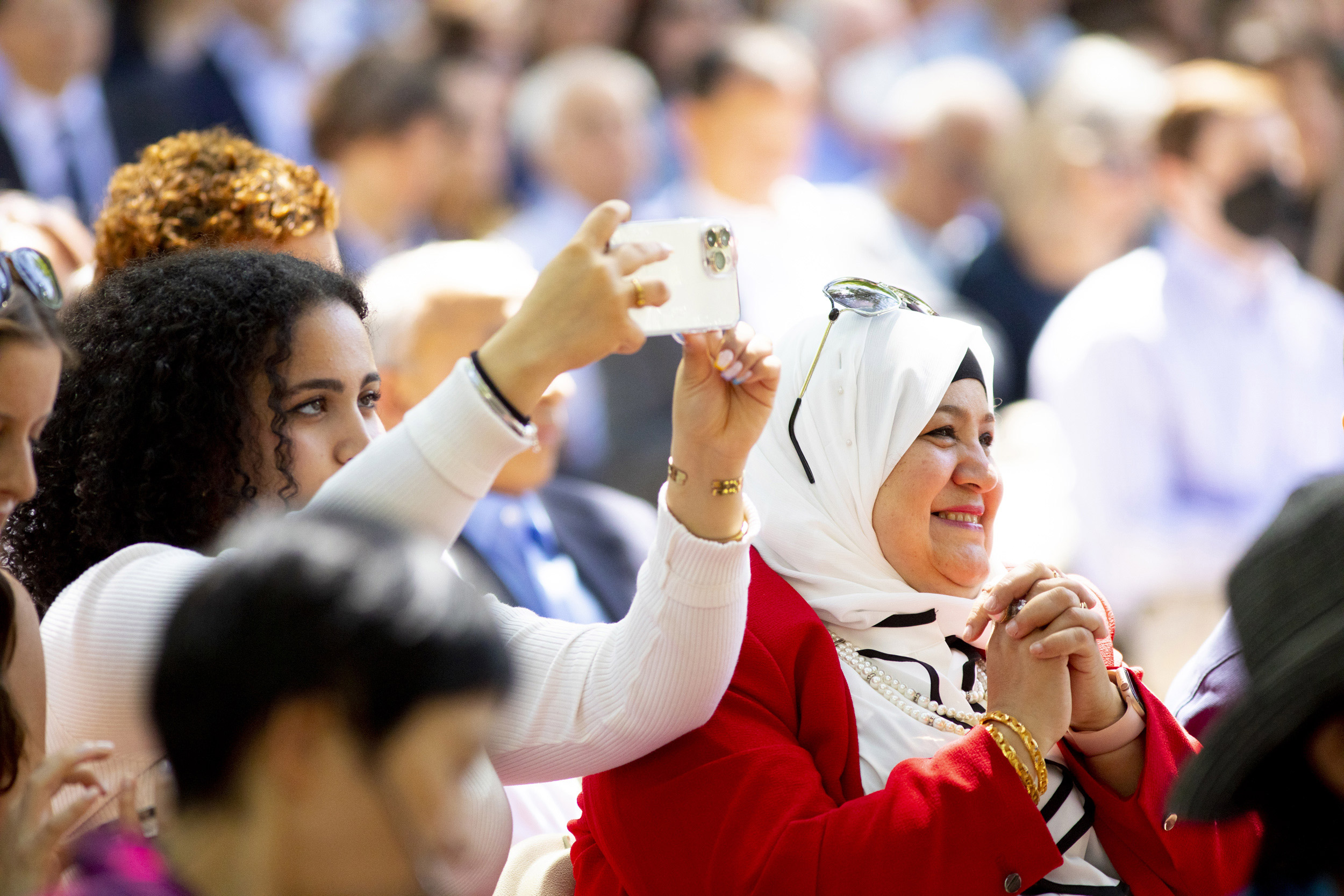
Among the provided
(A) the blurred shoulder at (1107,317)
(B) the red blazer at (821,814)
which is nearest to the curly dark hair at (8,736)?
(B) the red blazer at (821,814)

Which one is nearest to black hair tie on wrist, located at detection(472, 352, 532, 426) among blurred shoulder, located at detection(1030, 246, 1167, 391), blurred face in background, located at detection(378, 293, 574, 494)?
blurred face in background, located at detection(378, 293, 574, 494)

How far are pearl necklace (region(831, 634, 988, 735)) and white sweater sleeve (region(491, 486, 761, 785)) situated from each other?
35cm

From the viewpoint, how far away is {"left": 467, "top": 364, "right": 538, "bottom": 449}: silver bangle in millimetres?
1632

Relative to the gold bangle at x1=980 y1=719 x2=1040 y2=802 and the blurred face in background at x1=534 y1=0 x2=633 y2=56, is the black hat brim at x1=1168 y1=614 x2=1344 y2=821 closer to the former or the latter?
the gold bangle at x1=980 y1=719 x2=1040 y2=802

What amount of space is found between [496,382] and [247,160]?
1.39 m

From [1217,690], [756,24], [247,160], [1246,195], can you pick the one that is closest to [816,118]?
[756,24]

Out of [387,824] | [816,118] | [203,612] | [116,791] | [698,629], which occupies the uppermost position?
[203,612]

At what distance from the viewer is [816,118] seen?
25.1 feet

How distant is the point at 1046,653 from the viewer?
1.97 metres

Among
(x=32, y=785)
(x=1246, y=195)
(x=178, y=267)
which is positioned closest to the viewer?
(x=32, y=785)

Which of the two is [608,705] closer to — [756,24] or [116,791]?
[116,791]

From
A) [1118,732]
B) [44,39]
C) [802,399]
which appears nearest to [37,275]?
[802,399]

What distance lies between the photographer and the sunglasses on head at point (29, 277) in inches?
69.6

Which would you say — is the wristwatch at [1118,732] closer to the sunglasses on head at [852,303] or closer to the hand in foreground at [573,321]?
the sunglasses on head at [852,303]
